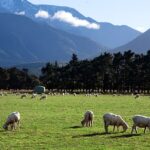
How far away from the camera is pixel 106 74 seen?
15175 centimetres

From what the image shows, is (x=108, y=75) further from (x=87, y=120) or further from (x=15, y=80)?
(x=87, y=120)

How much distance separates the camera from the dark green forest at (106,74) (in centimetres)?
14762

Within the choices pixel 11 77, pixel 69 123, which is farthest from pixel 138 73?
pixel 69 123

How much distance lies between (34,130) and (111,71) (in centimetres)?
12579

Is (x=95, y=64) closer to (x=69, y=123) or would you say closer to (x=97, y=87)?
(x=97, y=87)

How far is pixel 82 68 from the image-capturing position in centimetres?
15925

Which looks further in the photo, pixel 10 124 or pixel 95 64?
pixel 95 64

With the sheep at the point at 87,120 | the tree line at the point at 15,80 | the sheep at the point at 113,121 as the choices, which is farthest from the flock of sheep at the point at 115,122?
the tree line at the point at 15,80

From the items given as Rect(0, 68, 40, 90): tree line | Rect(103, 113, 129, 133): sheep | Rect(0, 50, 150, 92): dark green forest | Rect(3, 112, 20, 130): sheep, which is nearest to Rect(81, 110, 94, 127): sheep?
Rect(103, 113, 129, 133): sheep

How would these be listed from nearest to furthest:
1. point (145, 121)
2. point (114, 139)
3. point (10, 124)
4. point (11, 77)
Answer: point (114, 139), point (145, 121), point (10, 124), point (11, 77)

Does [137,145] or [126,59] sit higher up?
[126,59]

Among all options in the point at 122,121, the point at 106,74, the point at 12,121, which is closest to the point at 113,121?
the point at 122,121

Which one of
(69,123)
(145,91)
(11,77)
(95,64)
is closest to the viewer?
(69,123)

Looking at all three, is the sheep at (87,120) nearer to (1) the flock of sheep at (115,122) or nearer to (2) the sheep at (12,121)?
(1) the flock of sheep at (115,122)
